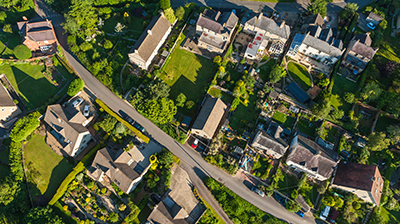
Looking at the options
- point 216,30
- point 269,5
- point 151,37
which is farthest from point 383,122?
Result: point 151,37

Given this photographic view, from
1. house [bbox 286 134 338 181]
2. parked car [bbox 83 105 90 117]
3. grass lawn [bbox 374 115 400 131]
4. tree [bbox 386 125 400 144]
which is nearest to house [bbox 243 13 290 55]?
house [bbox 286 134 338 181]

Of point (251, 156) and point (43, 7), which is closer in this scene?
point (251, 156)

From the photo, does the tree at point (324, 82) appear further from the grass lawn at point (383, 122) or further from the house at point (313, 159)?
the house at point (313, 159)

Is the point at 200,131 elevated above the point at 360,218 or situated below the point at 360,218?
above

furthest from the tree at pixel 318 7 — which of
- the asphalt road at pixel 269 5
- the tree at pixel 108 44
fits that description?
the tree at pixel 108 44

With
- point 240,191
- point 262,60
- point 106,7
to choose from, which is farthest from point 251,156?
point 106,7

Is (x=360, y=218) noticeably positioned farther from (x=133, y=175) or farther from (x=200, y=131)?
(x=133, y=175)

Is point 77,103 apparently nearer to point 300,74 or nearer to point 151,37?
point 151,37
